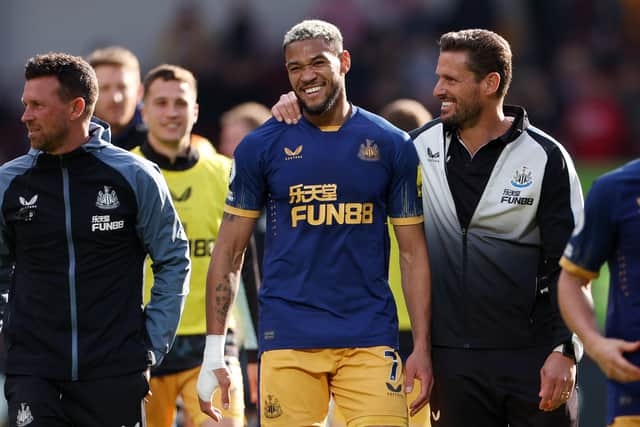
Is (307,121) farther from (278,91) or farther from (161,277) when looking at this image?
(278,91)

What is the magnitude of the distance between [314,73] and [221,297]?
119 centimetres

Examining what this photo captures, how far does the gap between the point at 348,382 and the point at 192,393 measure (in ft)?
7.15

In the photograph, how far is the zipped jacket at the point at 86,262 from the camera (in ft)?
21.2

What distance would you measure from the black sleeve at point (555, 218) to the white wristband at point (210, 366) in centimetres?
166

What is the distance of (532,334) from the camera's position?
6910mm

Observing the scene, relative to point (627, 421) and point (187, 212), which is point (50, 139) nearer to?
point (187, 212)

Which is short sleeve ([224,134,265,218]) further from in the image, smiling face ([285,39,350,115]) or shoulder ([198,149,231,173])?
shoulder ([198,149,231,173])

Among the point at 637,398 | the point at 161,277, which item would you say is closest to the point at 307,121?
the point at 161,277

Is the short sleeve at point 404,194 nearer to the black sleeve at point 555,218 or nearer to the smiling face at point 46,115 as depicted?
the black sleeve at point 555,218

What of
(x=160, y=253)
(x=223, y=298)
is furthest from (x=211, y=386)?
(x=160, y=253)

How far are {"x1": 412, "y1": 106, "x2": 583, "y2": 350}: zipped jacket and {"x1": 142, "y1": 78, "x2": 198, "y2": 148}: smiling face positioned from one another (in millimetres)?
2380

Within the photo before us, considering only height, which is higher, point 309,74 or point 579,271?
point 309,74

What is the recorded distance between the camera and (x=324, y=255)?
6.45 meters

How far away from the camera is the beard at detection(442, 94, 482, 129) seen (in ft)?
22.7
